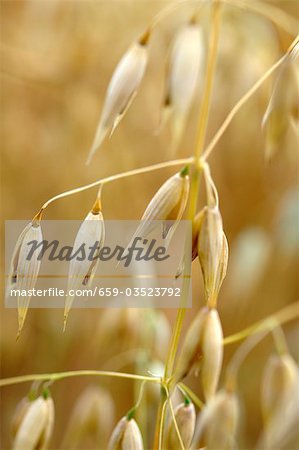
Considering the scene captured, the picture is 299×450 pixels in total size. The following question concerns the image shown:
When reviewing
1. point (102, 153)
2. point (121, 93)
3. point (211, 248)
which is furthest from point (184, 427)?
point (102, 153)

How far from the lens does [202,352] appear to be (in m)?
0.47

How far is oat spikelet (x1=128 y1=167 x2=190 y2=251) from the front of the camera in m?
0.45

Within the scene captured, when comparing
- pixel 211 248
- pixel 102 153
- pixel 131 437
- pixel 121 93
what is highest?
pixel 102 153

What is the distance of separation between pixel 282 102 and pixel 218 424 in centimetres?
23

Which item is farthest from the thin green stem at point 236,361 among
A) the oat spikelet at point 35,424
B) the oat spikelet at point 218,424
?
the oat spikelet at point 35,424

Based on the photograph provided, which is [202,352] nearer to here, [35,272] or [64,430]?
[35,272]

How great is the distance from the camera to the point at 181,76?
0.50 metres

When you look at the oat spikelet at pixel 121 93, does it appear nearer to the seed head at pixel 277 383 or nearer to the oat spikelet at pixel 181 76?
the oat spikelet at pixel 181 76

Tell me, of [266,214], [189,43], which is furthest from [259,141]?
[189,43]

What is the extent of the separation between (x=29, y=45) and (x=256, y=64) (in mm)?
385

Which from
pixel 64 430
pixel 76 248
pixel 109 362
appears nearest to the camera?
pixel 76 248

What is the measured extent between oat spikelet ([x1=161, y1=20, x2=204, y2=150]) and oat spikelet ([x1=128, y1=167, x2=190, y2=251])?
0.04 metres

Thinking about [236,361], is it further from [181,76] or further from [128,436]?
[181,76]

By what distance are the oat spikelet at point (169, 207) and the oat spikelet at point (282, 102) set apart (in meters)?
0.06
